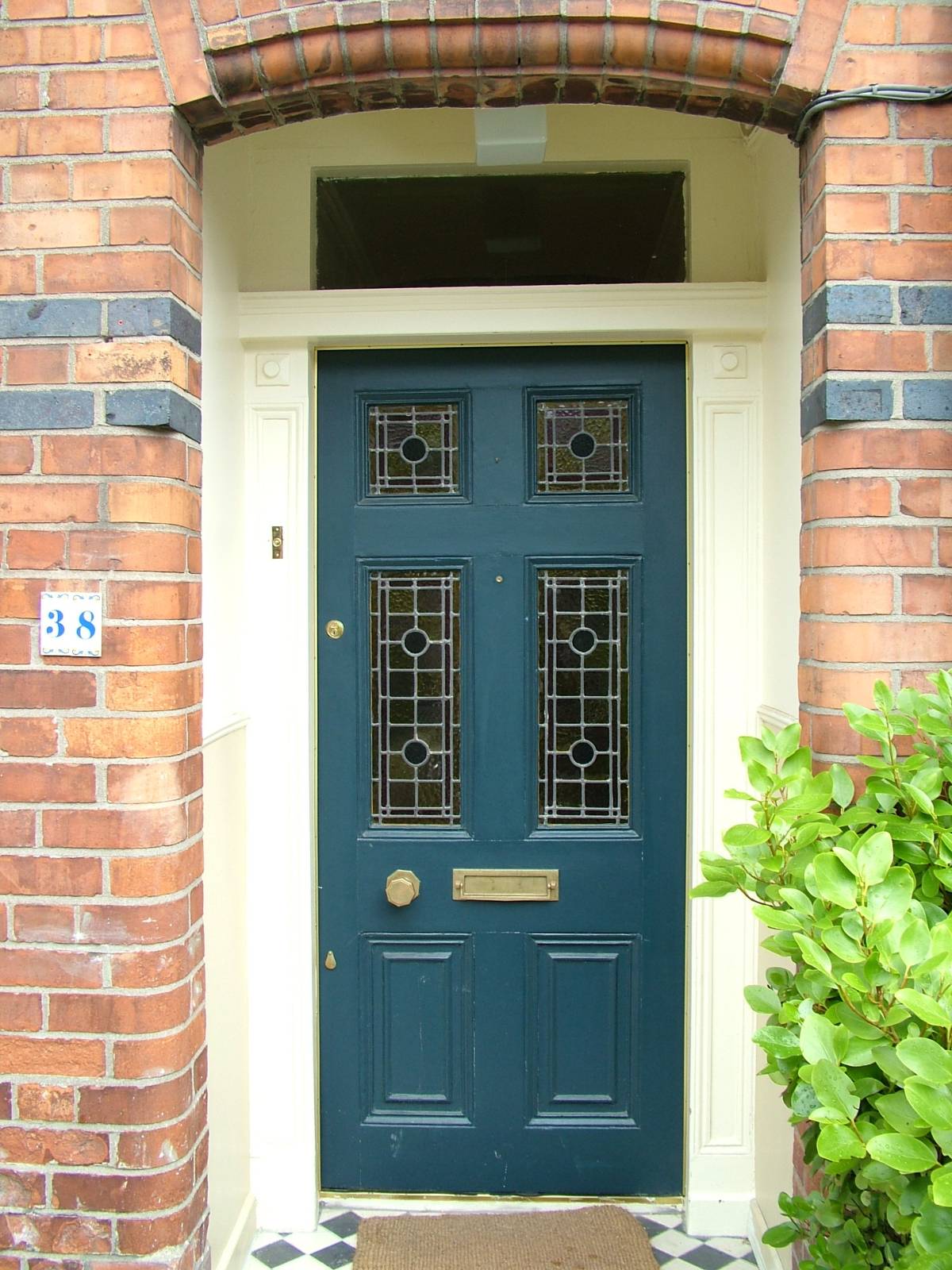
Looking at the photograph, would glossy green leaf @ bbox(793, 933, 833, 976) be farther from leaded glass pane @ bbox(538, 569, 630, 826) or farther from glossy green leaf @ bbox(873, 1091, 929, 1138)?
leaded glass pane @ bbox(538, 569, 630, 826)

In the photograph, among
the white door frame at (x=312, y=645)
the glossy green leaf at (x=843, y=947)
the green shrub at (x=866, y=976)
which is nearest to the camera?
the green shrub at (x=866, y=976)

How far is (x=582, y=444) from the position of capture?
9.28 ft

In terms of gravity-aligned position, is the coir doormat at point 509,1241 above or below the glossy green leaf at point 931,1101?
below

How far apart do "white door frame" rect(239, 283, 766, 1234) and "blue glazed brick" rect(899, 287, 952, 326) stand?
0.73 m

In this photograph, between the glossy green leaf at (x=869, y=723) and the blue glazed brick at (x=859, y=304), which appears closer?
the glossy green leaf at (x=869, y=723)

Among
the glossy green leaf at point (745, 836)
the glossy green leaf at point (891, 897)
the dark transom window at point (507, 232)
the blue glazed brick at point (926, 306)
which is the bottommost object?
the glossy green leaf at point (891, 897)

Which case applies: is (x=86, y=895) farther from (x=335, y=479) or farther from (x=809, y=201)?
(x=809, y=201)

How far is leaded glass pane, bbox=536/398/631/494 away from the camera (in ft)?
9.25

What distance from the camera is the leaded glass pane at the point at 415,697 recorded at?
2.84 metres

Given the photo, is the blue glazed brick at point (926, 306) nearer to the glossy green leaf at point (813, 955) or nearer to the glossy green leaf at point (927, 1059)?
the glossy green leaf at point (813, 955)

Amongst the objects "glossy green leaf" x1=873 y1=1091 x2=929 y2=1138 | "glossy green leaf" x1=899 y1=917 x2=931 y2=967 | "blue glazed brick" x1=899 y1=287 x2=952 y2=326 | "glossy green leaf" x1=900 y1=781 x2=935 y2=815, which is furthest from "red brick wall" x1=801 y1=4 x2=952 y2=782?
"glossy green leaf" x1=873 y1=1091 x2=929 y2=1138

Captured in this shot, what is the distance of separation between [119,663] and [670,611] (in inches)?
59.0

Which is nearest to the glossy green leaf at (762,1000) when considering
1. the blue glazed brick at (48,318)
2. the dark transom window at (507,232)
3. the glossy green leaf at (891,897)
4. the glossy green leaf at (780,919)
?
the glossy green leaf at (780,919)

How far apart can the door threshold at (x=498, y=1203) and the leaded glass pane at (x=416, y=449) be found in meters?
2.03
